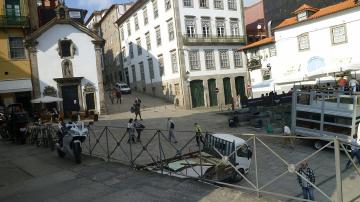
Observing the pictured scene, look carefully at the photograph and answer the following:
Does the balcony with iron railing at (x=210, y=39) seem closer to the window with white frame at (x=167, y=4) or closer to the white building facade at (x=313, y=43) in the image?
the window with white frame at (x=167, y=4)

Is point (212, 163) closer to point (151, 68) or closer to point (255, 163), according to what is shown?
point (255, 163)

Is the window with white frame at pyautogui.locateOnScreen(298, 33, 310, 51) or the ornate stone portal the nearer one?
the window with white frame at pyautogui.locateOnScreen(298, 33, 310, 51)

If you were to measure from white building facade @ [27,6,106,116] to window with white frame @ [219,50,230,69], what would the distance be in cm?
1386

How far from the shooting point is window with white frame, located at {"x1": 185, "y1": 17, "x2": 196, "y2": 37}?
38500 millimetres

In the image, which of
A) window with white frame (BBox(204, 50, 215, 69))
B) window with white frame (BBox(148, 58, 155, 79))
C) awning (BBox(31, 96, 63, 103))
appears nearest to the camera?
awning (BBox(31, 96, 63, 103))

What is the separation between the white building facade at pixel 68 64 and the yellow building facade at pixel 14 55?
2.47 ft

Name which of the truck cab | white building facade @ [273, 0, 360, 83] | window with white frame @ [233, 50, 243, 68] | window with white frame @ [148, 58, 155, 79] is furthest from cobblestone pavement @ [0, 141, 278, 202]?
window with white frame @ [233, 50, 243, 68]

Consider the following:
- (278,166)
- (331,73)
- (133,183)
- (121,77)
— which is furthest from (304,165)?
(121,77)

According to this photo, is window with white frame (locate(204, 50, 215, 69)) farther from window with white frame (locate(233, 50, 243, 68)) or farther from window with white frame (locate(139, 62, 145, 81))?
window with white frame (locate(139, 62, 145, 81))

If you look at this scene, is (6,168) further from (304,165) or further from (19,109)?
(304,165)

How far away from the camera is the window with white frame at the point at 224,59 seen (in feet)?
134

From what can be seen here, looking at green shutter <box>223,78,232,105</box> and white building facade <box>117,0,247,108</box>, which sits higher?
white building facade <box>117,0,247,108</box>

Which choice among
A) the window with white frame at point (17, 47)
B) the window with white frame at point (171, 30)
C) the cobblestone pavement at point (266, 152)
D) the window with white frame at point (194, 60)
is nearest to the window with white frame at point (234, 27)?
the window with white frame at point (194, 60)

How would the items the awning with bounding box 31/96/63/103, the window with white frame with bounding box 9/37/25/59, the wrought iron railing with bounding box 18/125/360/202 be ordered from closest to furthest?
the wrought iron railing with bounding box 18/125/360/202, the awning with bounding box 31/96/63/103, the window with white frame with bounding box 9/37/25/59
